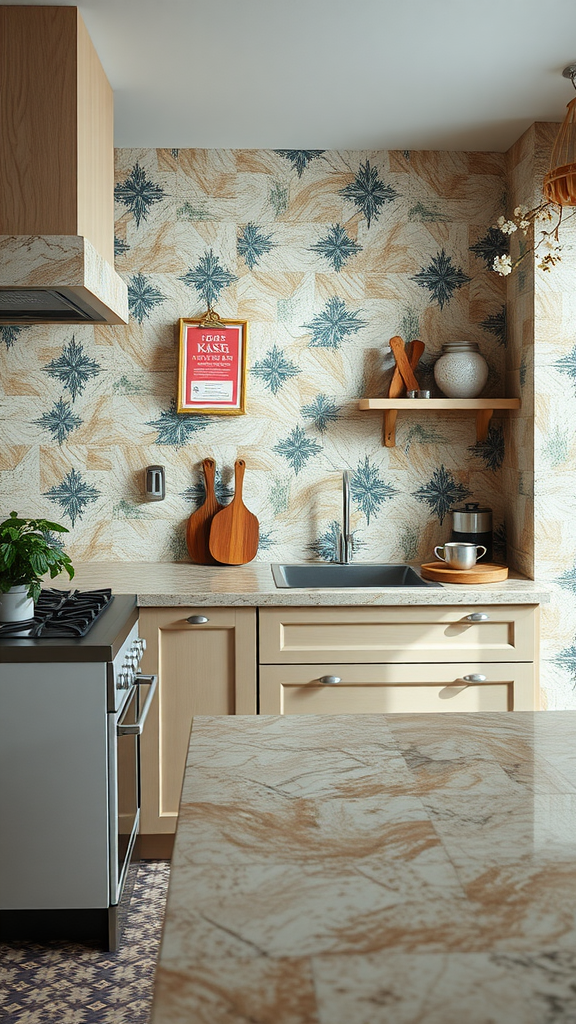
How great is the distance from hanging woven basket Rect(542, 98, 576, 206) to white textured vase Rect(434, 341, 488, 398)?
4.09ft

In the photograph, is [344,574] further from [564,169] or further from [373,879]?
[373,879]

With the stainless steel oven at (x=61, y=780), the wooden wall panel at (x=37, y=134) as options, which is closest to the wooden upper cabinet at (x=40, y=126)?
the wooden wall panel at (x=37, y=134)

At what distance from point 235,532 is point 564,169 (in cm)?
187

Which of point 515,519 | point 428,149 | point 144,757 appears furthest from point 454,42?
point 144,757

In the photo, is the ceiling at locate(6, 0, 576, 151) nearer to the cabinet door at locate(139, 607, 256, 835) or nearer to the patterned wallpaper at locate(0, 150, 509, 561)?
the patterned wallpaper at locate(0, 150, 509, 561)

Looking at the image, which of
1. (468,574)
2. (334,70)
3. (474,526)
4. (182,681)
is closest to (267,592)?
(182,681)

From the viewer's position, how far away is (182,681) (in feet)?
9.48

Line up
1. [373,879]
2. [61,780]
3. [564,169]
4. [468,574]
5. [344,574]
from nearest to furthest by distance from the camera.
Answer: [373,879] < [564,169] < [61,780] < [468,574] < [344,574]

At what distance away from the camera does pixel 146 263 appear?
11.3 feet

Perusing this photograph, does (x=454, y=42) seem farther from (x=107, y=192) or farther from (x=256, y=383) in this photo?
(x=256, y=383)

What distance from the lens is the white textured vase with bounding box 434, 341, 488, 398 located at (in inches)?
131

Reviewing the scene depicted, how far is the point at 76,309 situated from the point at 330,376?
1.12m

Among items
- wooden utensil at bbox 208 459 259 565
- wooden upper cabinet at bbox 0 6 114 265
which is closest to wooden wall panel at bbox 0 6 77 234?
wooden upper cabinet at bbox 0 6 114 265

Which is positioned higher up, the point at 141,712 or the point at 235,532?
the point at 235,532
